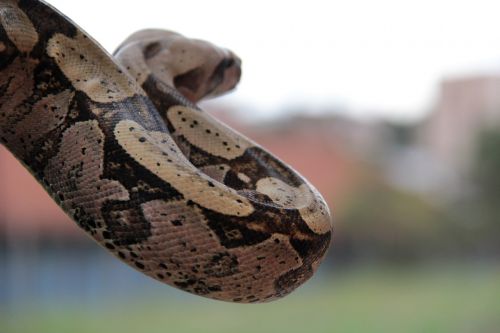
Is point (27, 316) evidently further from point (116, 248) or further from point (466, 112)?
point (466, 112)

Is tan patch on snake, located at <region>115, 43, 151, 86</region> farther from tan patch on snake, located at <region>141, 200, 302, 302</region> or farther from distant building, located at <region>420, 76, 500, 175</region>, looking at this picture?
distant building, located at <region>420, 76, 500, 175</region>

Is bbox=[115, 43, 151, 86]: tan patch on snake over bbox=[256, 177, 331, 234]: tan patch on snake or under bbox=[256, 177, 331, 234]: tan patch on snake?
over

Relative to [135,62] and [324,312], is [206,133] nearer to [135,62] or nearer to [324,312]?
[135,62]

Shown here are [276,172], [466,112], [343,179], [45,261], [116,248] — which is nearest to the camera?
[116,248]

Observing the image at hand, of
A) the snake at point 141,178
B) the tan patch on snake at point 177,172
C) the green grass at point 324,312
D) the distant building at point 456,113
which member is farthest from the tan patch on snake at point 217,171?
the distant building at point 456,113

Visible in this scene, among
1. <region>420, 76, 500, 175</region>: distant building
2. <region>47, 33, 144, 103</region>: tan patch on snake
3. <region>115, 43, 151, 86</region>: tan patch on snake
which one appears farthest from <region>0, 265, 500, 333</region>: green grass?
<region>47, 33, 144, 103</region>: tan patch on snake

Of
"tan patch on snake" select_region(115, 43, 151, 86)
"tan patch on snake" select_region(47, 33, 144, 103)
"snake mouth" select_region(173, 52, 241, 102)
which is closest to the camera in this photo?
"tan patch on snake" select_region(47, 33, 144, 103)

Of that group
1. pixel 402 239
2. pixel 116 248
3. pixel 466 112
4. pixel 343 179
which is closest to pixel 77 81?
pixel 116 248
